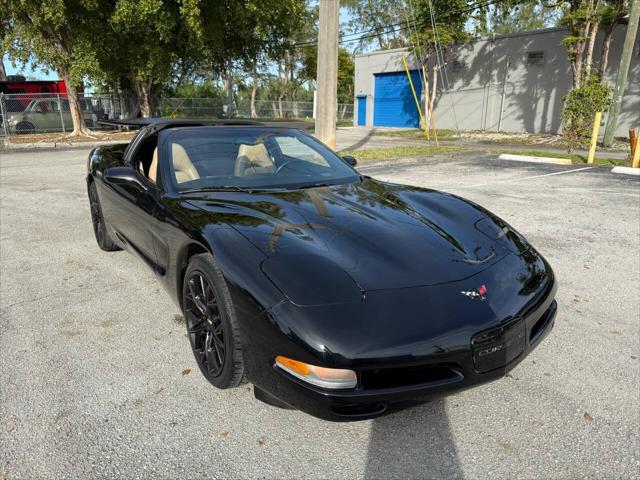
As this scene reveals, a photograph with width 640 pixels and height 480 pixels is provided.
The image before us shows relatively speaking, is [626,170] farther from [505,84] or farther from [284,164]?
[505,84]

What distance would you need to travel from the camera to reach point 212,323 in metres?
2.38

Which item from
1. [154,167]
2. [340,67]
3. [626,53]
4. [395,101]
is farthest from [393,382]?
[340,67]

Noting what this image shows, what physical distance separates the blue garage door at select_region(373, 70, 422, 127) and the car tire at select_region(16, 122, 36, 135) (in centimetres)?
2007

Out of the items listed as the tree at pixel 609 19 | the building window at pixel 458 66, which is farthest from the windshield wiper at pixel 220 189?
the building window at pixel 458 66

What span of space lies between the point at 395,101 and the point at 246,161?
92.1ft

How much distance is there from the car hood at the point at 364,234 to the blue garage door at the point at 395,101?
2673cm

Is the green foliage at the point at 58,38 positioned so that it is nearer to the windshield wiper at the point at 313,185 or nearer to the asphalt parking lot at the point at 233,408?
the asphalt parking lot at the point at 233,408

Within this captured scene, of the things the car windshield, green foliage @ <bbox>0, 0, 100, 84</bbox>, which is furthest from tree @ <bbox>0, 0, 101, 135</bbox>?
the car windshield

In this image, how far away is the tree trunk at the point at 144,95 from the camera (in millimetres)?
21203

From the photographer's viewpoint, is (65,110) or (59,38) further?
(65,110)

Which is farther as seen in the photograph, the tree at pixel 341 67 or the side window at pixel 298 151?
the tree at pixel 341 67

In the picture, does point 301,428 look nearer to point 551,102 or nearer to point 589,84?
point 589,84

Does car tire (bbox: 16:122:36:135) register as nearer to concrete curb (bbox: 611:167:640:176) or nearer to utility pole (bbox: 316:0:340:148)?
utility pole (bbox: 316:0:340:148)

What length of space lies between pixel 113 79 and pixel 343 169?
19186 millimetres
